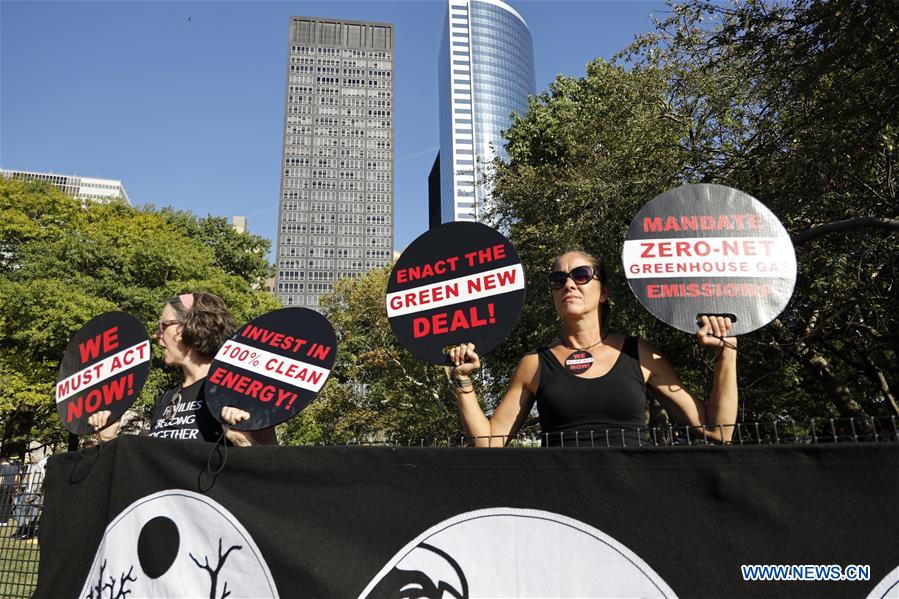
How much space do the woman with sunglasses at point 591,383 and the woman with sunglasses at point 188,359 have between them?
127 centimetres

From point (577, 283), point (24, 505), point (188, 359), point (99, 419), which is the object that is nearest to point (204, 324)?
point (188, 359)

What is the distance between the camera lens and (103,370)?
3.41 meters

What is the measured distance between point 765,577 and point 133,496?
261 centimetres

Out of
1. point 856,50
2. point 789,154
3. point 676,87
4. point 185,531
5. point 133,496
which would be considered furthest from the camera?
point 676,87

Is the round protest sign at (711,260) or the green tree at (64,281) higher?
the green tree at (64,281)

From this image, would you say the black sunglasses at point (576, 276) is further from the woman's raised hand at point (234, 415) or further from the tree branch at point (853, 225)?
the tree branch at point (853, 225)

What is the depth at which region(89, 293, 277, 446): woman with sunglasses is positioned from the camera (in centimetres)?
317

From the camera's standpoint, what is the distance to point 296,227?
149750mm

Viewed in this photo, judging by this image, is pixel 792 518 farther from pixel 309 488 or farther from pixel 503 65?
pixel 503 65

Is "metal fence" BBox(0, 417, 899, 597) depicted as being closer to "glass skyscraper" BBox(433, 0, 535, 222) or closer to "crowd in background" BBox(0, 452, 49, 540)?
"crowd in background" BBox(0, 452, 49, 540)

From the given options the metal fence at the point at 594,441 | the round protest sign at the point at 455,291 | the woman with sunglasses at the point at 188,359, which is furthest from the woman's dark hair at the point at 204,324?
the round protest sign at the point at 455,291

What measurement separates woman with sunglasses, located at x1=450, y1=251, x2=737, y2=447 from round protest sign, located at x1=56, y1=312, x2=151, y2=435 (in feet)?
6.36

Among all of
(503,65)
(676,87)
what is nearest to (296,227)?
(503,65)

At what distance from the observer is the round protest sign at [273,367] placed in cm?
267
